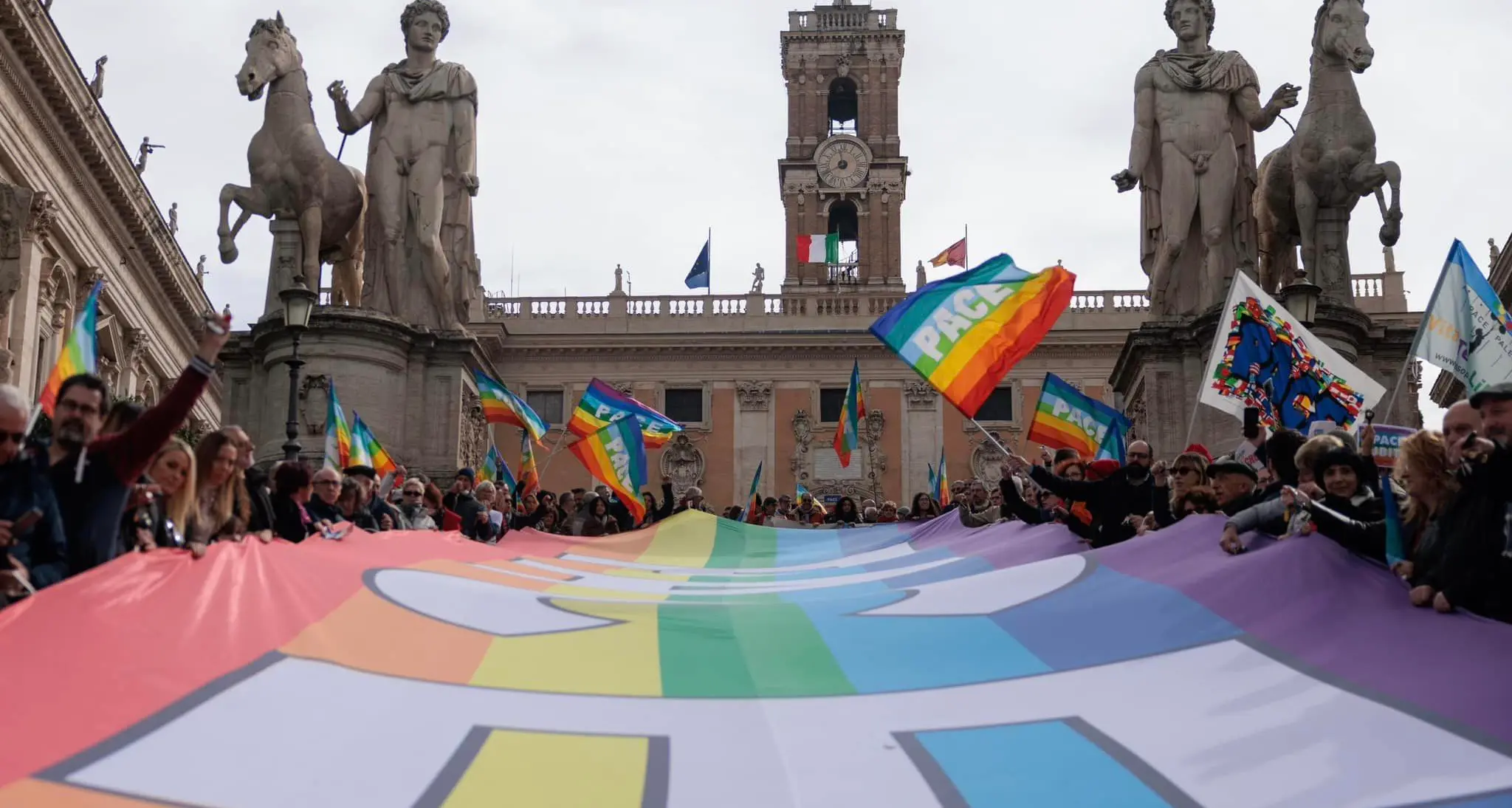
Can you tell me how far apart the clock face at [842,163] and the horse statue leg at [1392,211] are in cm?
5277

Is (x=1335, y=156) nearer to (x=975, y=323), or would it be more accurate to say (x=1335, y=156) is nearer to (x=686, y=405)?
(x=975, y=323)

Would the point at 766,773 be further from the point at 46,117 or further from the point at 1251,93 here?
the point at 46,117

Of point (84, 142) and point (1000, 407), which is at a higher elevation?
point (84, 142)

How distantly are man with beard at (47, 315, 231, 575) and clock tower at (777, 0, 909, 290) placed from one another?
64216 mm

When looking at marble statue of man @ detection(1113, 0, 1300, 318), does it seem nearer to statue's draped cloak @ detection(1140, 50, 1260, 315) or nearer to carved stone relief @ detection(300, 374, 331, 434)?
statue's draped cloak @ detection(1140, 50, 1260, 315)

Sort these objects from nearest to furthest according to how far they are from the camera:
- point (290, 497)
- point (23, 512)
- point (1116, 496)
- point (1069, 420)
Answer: point (23, 512)
point (290, 497)
point (1116, 496)
point (1069, 420)

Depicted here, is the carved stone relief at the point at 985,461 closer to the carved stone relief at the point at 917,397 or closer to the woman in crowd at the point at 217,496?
the carved stone relief at the point at 917,397

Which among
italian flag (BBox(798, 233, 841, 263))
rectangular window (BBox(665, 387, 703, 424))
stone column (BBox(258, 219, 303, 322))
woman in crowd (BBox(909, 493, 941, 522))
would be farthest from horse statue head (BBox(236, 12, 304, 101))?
italian flag (BBox(798, 233, 841, 263))

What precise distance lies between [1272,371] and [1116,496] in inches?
82.2

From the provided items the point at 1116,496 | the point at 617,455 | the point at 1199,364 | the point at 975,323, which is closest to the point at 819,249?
the point at 1199,364

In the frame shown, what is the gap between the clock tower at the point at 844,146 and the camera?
244 ft

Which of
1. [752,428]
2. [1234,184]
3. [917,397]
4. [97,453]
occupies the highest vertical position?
[1234,184]

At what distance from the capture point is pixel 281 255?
24188 mm

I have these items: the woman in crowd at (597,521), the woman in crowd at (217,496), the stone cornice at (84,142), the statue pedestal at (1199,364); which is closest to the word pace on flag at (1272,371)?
the woman in crowd at (217,496)
